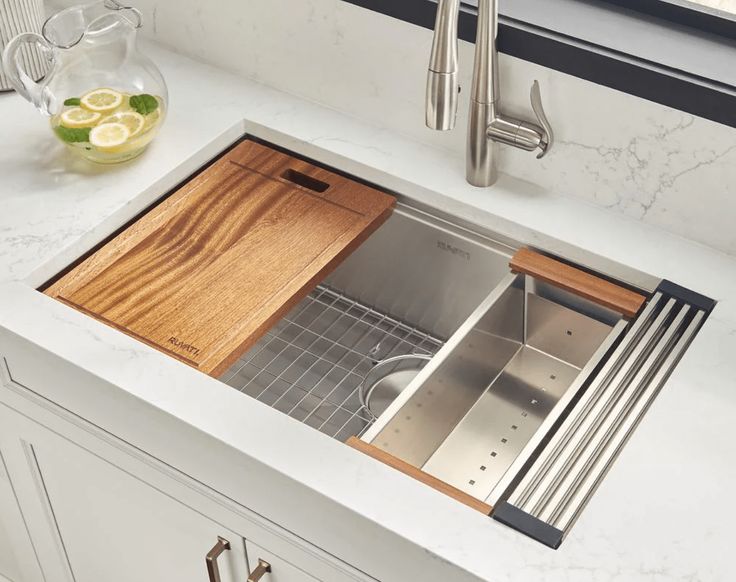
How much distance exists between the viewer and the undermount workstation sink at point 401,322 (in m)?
1.28

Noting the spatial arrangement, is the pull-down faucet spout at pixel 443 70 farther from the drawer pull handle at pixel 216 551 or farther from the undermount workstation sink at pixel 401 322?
the drawer pull handle at pixel 216 551

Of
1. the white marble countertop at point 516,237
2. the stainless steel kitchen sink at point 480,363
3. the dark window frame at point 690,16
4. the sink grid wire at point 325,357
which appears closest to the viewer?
the white marble countertop at point 516,237

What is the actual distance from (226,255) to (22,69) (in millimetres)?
408

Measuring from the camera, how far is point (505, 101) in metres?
1.53

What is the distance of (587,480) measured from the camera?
3.82ft

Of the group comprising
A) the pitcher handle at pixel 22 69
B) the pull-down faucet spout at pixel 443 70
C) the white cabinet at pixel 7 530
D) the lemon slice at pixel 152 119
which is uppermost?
the pull-down faucet spout at pixel 443 70

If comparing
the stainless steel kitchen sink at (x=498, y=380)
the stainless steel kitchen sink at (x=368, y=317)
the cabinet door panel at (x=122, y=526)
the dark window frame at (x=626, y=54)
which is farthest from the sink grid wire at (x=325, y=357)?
the dark window frame at (x=626, y=54)

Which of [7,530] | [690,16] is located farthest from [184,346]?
[690,16]

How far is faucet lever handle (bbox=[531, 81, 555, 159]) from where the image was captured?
1.46 meters

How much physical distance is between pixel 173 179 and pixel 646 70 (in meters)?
0.73

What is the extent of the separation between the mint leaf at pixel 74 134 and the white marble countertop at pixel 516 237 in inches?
2.7

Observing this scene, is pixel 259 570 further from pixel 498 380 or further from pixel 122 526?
pixel 498 380

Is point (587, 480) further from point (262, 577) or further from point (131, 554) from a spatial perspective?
point (131, 554)

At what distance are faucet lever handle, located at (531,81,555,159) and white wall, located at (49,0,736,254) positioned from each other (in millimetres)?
15
